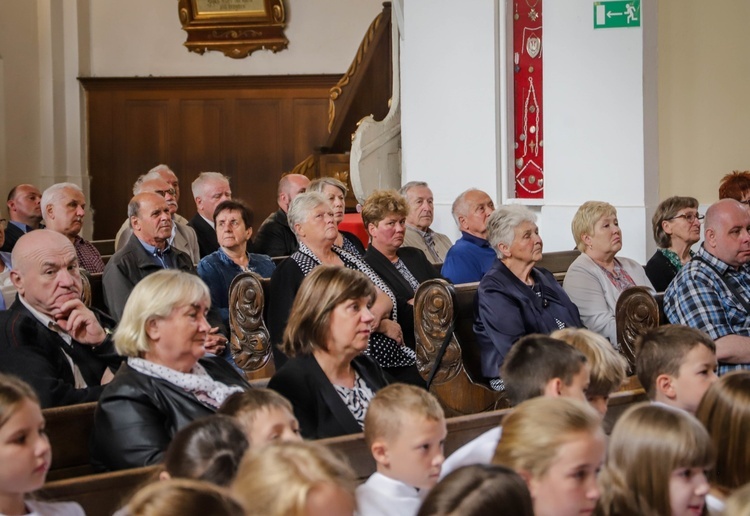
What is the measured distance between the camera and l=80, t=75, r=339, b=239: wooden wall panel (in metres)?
12.5

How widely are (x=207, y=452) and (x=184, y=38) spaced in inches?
422

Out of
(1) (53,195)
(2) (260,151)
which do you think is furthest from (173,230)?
(2) (260,151)

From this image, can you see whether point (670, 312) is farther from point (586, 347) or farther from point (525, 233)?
point (586, 347)

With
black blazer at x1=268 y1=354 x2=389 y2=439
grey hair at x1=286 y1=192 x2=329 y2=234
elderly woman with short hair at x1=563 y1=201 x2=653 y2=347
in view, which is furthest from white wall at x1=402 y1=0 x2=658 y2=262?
black blazer at x1=268 y1=354 x2=389 y2=439

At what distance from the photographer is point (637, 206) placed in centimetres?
750

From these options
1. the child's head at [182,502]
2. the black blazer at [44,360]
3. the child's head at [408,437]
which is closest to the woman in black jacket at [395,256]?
the black blazer at [44,360]

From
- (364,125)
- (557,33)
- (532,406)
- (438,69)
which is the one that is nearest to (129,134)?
(364,125)

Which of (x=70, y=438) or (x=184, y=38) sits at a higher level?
(x=184, y=38)

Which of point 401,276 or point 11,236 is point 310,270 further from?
point 11,236

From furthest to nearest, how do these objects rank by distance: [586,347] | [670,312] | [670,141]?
[670,141] < [670,312] < [586,347]

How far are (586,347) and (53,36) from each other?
33.6 feet

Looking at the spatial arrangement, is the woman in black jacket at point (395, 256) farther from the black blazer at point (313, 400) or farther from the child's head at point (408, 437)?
the child's head at point (408, 437)

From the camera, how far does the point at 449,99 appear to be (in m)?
8.42

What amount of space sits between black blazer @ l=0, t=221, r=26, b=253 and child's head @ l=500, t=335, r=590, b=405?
5035 millimetres
